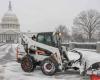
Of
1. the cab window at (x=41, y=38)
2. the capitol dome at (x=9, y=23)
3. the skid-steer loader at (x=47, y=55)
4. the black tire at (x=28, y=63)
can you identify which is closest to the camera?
the skid-steer loader at (x=47, y=55)

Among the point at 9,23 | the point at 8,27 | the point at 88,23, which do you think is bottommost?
the point at 88,23

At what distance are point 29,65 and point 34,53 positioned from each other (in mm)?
686

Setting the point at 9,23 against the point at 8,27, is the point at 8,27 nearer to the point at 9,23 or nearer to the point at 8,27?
the point at 8,27

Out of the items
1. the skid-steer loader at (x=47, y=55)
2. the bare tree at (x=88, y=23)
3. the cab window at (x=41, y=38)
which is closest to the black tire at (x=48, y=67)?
the skid-steer loader at (x=47, y=55)

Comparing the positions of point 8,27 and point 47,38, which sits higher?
point 8,27

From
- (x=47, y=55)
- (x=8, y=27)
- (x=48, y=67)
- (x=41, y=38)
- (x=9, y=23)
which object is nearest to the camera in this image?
(x=48, y=67)

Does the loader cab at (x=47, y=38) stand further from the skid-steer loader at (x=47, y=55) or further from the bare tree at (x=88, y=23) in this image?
the bare tree at (x=88, y=23)

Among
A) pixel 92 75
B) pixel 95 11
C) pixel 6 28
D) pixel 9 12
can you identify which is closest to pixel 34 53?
pixel 92 75

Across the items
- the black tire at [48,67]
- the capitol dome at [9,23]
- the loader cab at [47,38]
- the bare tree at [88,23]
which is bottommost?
the black tire at [48,67]

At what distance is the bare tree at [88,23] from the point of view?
93.0 m

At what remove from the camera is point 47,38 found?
16.3 m

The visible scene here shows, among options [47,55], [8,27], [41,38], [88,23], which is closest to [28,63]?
[47,55]

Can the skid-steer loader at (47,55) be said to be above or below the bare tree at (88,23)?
below

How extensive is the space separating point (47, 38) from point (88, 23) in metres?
78.5
